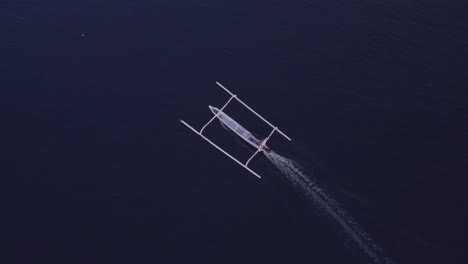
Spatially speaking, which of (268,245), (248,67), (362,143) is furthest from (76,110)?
(362,143)

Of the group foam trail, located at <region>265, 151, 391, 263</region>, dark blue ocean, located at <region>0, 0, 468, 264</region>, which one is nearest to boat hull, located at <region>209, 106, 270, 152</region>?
dark blue ocean, located at <region>0, 0, 468, 264</region>

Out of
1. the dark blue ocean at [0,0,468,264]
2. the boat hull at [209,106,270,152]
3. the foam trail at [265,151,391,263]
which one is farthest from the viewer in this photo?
the boat hull at [209,106,270,152]

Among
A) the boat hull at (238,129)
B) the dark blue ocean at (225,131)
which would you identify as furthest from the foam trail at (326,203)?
the boat hull at (238,129)

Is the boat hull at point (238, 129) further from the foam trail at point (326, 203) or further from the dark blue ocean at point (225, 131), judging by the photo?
the foam trail at point (326, 203)

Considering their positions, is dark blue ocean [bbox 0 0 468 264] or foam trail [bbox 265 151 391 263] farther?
dark blue ocean [bbox 0 0 468 264]

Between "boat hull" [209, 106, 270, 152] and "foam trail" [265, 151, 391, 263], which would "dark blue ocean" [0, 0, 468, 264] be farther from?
"boat hull" [209, 106, 270, 152]

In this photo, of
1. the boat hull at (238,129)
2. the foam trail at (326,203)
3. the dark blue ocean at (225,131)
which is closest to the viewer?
the foam trail at (326,203)

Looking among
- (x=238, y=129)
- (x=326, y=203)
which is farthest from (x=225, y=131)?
(x=326, y=203)
